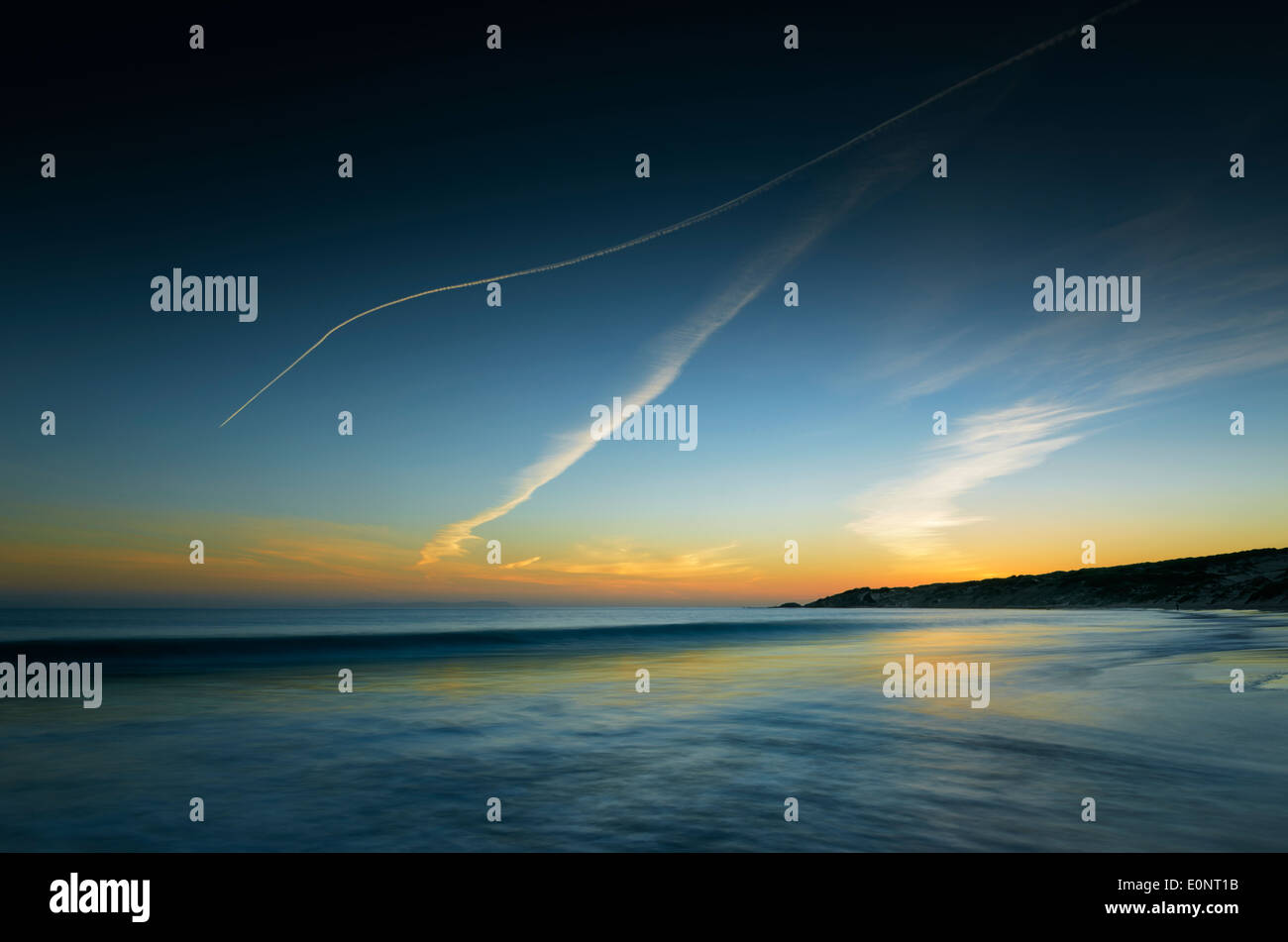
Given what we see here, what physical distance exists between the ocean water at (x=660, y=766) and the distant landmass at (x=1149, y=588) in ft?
274

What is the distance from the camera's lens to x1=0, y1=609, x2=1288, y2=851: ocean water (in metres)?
7.44

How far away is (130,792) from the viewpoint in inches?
373

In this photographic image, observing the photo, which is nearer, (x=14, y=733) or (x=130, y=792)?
(x=130, y=792)

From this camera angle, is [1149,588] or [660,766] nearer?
[660,766]

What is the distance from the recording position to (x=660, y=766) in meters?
10.5

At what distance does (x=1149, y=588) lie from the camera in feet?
405

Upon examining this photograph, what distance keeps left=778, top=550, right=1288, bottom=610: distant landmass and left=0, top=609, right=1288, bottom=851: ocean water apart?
83.4 metres

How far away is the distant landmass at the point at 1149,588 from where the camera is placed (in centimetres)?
8969

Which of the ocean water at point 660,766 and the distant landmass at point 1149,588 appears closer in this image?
the ocean water at point 660,766

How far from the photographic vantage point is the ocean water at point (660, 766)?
744 centimetres

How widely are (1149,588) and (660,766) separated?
14577 centimetres
